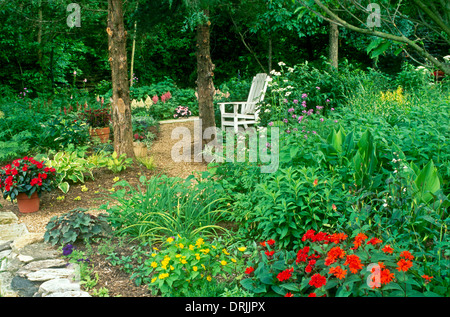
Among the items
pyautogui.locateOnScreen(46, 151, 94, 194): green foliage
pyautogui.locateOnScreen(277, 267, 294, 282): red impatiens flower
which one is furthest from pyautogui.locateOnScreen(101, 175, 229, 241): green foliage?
pyautogui.locateOnScreen(46, 151, 94, 194): green foliage

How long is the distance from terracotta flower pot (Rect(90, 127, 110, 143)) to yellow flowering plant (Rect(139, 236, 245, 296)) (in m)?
4.78

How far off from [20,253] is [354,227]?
2431 millimetres

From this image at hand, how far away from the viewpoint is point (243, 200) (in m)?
3.51

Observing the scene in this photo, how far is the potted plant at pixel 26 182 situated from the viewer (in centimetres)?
432

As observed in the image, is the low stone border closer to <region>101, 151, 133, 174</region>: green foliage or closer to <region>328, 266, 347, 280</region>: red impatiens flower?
<region>328, 266, 347, 280</region>: red impatiens flower

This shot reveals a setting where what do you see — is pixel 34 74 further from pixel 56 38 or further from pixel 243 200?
pixel 243 200

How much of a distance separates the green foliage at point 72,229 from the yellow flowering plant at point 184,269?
65cm

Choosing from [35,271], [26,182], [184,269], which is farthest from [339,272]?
[26,182]

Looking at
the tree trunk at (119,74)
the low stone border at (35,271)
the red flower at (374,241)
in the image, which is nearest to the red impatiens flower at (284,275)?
the red flower at (374,241)

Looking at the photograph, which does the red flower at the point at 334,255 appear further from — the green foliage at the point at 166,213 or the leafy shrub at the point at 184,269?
the green foliage at the point at 166,213

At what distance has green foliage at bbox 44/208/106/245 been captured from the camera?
3.21 m

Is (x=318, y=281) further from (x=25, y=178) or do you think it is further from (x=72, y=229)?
(x=25, y=178)

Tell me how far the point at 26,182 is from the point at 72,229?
4.70ft
